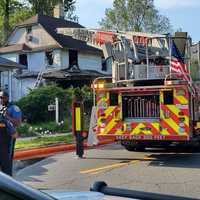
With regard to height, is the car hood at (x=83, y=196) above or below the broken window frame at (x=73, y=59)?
below

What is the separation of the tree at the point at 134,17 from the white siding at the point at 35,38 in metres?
19.8

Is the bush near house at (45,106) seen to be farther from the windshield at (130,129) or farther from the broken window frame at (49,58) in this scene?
the broken window frame at (49,58)

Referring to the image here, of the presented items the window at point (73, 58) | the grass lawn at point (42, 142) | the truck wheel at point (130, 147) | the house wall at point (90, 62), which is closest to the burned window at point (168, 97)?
the truck wheel at point (130, 147)

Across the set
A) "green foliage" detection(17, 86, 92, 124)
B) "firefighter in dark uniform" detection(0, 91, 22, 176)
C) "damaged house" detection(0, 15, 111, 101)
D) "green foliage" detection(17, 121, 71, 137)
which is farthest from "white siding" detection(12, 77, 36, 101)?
"firefighter in dark uniform" detection(0, 91, 22, 176)

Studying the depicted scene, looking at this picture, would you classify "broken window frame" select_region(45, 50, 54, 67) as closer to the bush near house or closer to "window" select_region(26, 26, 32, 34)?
"window" select_region(26, 26, 32, 34)

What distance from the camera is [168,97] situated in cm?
1276

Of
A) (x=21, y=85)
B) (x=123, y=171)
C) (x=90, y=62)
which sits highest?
(x=90, y=62)

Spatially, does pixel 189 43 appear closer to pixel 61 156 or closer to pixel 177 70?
pixel 177 70

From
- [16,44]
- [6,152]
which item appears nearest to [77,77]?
[16,44]

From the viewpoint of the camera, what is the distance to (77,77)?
146ft

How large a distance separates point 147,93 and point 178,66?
1.35 m

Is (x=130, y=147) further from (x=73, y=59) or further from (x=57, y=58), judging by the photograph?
(x=73, y=59)

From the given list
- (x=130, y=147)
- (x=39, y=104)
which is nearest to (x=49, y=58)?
(x=39, y=104)

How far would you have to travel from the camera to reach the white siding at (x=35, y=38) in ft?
161
